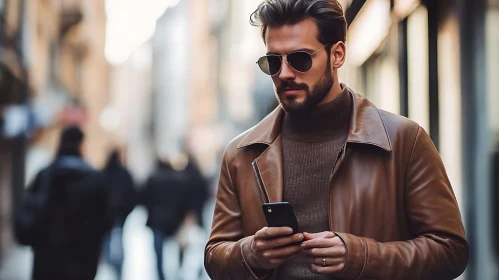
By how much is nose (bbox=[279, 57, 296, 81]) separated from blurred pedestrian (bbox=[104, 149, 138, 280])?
21.6ft

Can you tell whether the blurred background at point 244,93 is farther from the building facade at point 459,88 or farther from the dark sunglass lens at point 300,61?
the dark sunglass lens at point 300,61

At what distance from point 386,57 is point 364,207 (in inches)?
262

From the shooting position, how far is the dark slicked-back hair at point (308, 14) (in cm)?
297

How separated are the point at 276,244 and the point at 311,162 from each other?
465mm

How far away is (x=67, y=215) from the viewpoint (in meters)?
6.86

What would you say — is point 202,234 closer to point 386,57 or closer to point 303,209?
point 386,57

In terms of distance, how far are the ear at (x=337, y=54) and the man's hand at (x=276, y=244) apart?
77 cm

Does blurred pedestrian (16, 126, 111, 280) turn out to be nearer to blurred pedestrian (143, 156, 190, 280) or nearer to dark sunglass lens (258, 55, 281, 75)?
blurred pedestrian (143, 156, 190, 280)

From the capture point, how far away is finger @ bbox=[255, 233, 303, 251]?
262 cm

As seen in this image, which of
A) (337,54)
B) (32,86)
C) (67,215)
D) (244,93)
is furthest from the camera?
(244,93)

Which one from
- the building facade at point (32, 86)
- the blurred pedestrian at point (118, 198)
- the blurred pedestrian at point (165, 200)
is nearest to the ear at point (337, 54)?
the building facade at point (32, 86)

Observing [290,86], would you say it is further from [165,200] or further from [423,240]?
→ [165,200]

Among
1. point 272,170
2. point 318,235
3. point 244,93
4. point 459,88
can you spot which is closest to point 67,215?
point 459,88

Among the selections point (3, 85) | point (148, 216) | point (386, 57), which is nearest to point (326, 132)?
point (386, 57)
